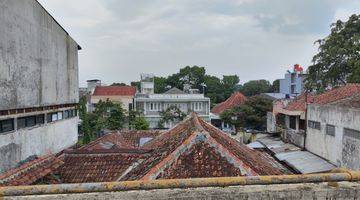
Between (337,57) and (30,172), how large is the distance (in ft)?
79.1

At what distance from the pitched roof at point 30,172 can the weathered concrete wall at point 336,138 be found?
10.7 meters

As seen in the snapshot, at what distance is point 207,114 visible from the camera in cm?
4281

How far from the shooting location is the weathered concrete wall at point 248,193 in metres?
3.94

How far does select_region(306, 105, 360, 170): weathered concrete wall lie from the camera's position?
14820 millimetres

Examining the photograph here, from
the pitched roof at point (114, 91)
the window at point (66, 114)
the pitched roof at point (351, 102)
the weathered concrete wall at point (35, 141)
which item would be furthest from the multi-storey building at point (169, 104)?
the pitched roof at point (351, 102)

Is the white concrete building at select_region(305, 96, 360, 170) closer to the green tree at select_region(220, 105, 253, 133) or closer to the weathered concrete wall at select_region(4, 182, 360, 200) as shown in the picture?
the weathered concrete wall at select_region(4, 182, 360, 200)

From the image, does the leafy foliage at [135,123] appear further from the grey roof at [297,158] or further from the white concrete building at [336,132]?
the white concrete building at [336,132]

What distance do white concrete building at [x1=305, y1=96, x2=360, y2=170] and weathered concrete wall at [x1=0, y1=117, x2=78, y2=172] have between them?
39.1 ft

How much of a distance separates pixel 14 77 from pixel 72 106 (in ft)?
25.8

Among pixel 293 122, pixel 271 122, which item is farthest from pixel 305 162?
pixel 271 122

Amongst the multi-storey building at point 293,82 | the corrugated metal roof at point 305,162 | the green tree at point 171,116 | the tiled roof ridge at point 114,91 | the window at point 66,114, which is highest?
the multi-storey building at point 293,82

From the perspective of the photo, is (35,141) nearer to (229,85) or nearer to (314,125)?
(314,125)

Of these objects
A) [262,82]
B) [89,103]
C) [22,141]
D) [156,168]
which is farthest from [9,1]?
[262,82]

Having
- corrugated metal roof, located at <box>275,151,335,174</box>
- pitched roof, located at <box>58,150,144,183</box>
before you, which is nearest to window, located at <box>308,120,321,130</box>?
corrugated metal roof, located at <box>275,151,335,174</box>
